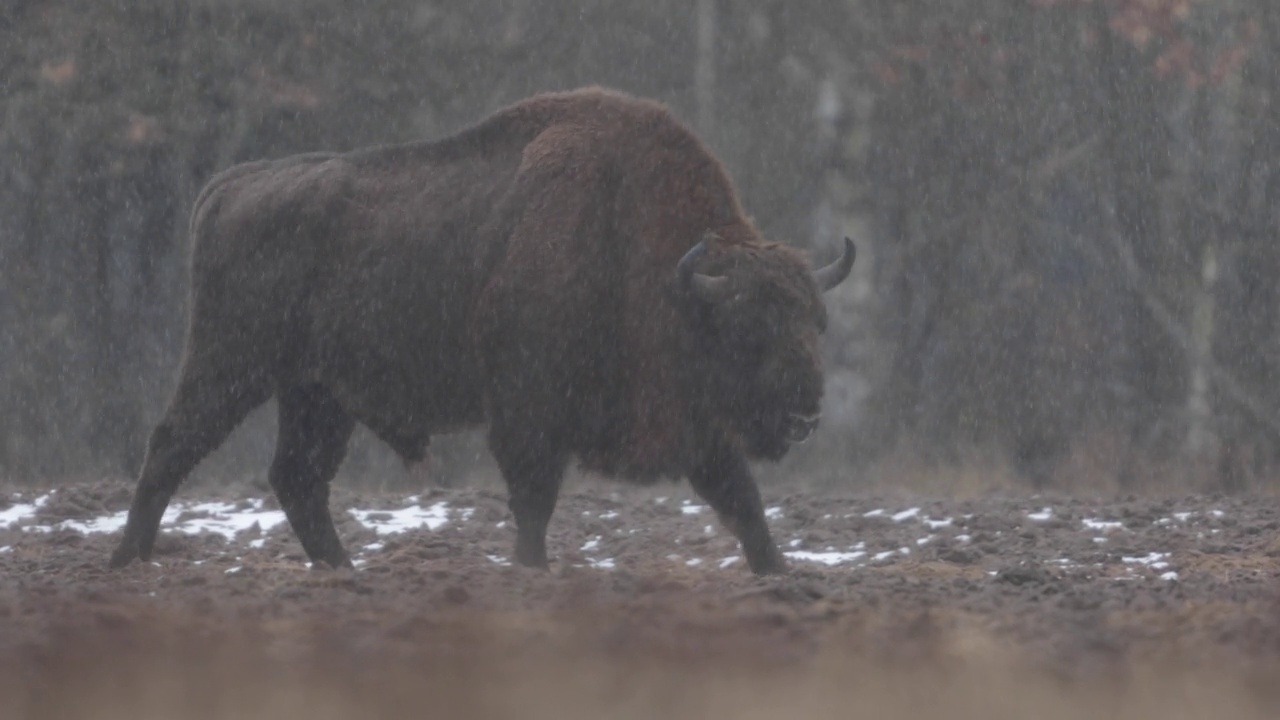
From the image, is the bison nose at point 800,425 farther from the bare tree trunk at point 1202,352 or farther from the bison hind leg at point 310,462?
the bare tree trunk at point 1202,352

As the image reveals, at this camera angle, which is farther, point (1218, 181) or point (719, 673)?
point (1218, 181)

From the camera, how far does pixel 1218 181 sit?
14555 mm

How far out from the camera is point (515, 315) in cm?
814

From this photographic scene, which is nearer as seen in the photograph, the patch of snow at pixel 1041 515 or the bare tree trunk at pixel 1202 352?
the patch of snow at pixel 1041 515

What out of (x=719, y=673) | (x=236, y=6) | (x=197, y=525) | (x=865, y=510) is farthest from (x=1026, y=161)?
(x=719, y=673)

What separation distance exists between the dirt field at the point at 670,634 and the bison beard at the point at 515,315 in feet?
1.78

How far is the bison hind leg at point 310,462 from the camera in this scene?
9023 millimetres

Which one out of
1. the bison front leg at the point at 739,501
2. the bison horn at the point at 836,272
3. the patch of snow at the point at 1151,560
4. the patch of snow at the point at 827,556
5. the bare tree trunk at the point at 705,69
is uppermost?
the bare tree trunk at the point at 705,69

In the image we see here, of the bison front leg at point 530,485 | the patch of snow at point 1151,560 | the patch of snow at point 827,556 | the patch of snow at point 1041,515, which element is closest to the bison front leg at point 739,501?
the bison front leg at point 530,485

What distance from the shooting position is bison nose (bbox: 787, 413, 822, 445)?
7.54 meters

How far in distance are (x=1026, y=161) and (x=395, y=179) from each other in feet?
25.7

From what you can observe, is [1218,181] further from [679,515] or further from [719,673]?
[719,673]

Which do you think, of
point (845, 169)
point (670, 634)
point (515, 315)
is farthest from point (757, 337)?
point (845, 169)

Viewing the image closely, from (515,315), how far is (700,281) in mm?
872
